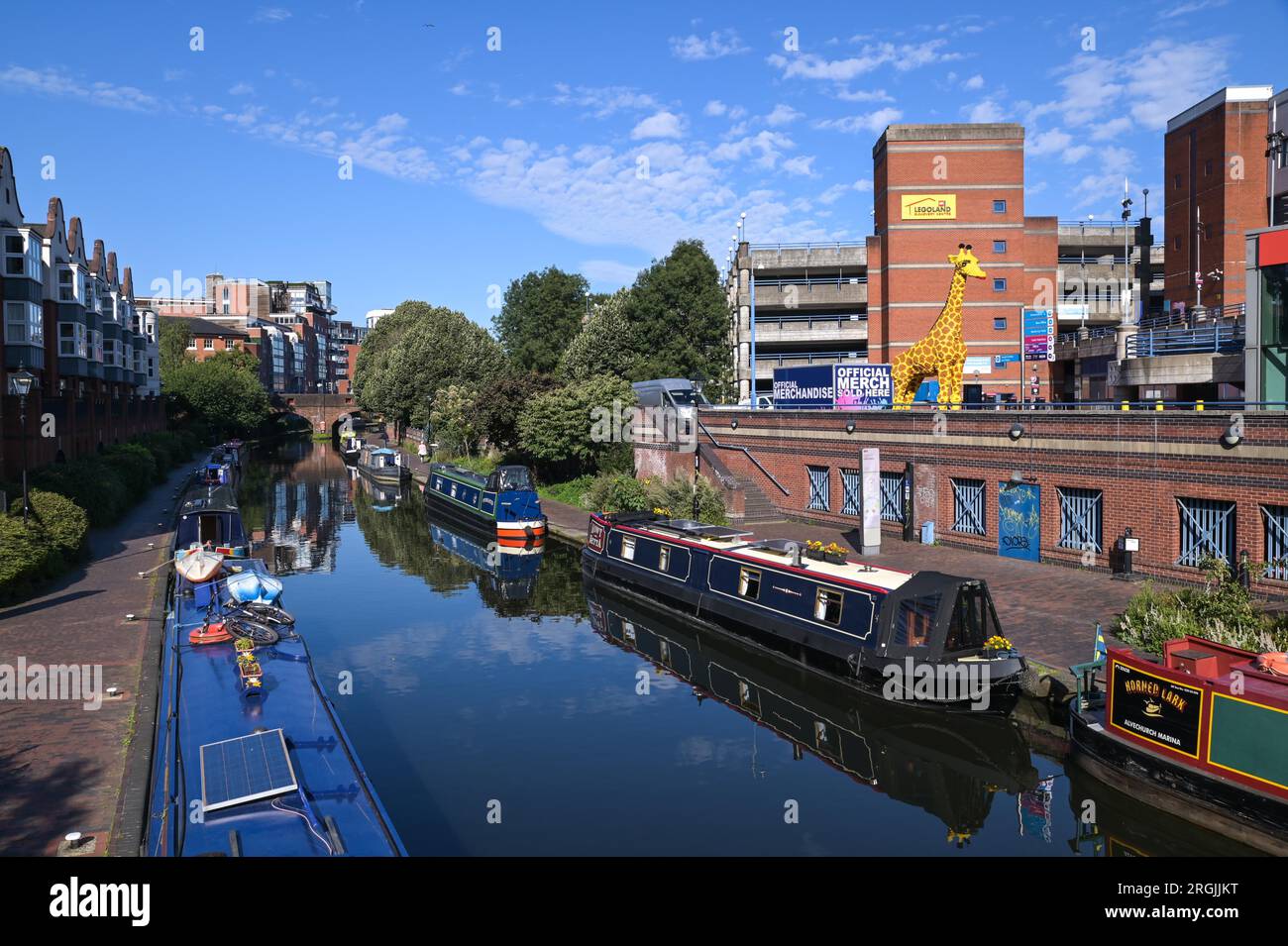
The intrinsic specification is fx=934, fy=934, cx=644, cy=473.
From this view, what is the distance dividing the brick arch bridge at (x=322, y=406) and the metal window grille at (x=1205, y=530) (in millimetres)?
91921

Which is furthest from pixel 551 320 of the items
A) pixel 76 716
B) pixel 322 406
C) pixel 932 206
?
pixel 76 716

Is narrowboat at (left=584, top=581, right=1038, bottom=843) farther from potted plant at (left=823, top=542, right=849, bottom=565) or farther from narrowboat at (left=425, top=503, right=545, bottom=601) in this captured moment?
narrowboat at (left=425, top=503, right=545, bottom=601)

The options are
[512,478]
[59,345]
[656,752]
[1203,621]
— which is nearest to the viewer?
[1203,621]

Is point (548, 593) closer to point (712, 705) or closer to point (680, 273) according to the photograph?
point (712, 705)

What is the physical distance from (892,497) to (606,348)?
26865mm

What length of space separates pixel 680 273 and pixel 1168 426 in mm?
33067

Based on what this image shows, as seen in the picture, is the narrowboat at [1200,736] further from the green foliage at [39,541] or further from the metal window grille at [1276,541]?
the green foliage at [39,541]

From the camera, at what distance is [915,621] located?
51.6 feet

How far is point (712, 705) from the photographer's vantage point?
57.0 feet

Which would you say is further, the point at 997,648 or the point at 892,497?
the point at 892,497

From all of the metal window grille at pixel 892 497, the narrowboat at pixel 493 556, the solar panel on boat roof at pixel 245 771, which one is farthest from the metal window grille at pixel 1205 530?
the solar panel on boat roof at pixel 245 771

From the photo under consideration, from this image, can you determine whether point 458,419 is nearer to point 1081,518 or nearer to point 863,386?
point 863,386

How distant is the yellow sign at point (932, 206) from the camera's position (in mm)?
49656
